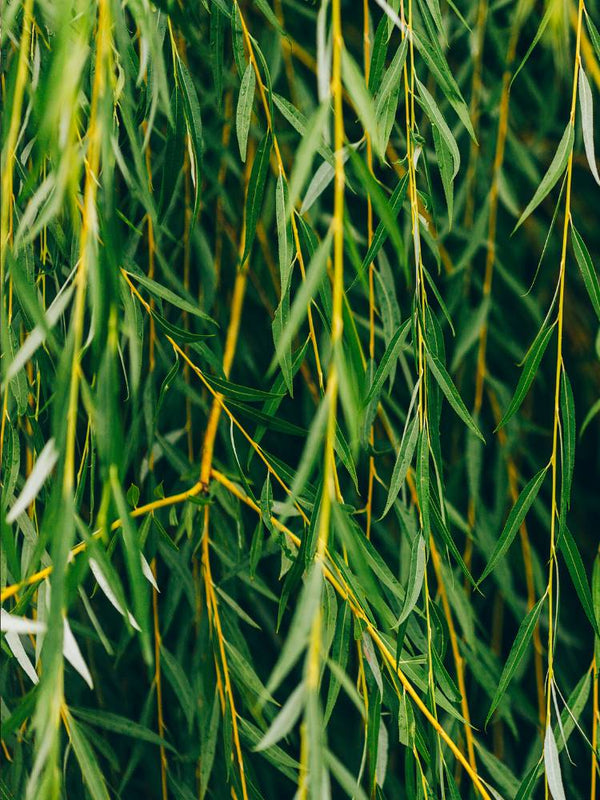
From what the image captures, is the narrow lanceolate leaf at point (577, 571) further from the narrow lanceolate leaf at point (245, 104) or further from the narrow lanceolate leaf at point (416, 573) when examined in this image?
Result: the narrow lanceolate leaf at point (245, 104)

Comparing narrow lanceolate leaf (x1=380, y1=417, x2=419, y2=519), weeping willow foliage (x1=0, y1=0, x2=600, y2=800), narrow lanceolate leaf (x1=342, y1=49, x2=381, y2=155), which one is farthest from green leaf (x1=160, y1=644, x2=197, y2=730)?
narrow lanceolate leaf (x1=342, y1=49, x2=381, y2=155)

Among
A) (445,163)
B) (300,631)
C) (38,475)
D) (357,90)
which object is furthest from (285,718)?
(445,163)

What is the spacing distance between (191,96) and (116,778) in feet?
2.11

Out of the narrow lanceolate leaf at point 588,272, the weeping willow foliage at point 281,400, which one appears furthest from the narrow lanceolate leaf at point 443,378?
the narrow lanceolate leaf at point 588,272

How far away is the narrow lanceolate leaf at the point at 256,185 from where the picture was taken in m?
0.57

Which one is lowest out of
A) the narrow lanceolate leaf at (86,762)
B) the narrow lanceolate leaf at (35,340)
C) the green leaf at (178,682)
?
the green leaf at (178,682)

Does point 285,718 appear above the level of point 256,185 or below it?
below

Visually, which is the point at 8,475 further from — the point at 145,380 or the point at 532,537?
the point at 532,537

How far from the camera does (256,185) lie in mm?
574

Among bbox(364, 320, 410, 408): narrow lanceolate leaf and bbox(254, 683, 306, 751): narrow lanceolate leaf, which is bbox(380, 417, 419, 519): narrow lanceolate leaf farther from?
bbox(254, 683, 306, 751): narrow lanceolate leaf

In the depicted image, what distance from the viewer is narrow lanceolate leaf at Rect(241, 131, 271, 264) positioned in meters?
0.57

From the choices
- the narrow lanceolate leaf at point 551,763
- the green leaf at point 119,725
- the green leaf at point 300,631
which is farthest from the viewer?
the green leaf at point 119,725

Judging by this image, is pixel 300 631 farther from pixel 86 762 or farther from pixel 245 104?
pixel 245 104

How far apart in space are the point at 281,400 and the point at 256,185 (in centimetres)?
24
